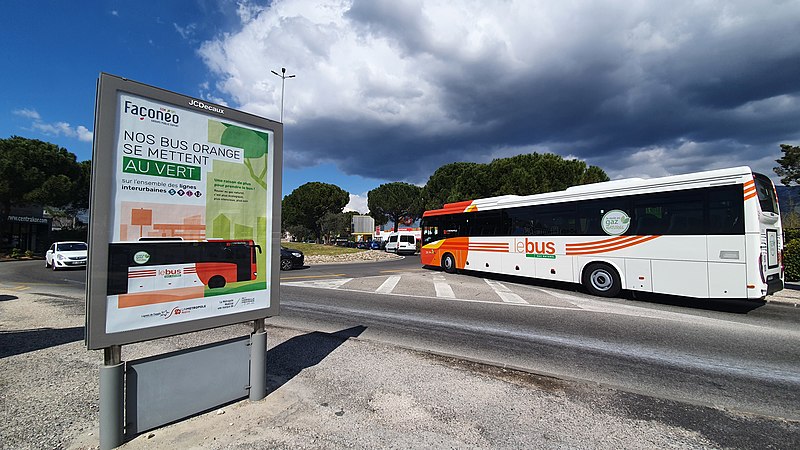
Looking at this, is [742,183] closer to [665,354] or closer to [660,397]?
[665,354]

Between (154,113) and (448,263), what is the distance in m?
13.9

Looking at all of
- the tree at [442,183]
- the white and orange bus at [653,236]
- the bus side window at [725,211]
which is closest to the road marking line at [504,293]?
the white and orange bus at [653,236]

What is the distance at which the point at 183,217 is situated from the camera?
2.89 metres

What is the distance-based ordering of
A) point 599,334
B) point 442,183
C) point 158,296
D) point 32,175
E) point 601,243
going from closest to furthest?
point 158,296 < point 599,334 < point 601,243 < point 32,175 < point 442,183

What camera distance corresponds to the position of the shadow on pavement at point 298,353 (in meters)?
3.97

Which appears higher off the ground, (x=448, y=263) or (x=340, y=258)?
(x=448, y=263)

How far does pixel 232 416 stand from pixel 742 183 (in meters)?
10.5

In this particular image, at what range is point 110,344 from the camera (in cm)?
253

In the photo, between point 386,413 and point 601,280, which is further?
point 601,280

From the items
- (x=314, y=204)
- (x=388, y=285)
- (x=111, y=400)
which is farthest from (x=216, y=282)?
(x=314, y=204)

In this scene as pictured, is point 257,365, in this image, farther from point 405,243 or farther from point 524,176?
point 524,176

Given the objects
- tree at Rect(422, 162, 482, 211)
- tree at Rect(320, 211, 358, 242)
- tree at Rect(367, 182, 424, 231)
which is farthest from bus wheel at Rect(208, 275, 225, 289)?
tree at Rect(320, 211, 358, 242)

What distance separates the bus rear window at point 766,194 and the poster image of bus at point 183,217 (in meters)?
10.4

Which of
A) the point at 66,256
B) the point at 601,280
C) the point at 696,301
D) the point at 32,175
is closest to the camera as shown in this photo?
the point at 696,301
